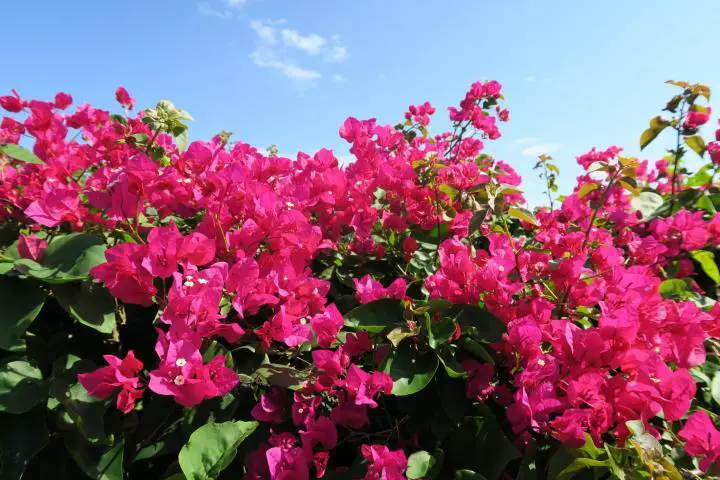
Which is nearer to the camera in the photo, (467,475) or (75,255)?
(467,475)

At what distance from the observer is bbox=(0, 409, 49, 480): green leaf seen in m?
0.98

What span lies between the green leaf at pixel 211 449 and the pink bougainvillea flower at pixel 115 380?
Result: 0.13 meters

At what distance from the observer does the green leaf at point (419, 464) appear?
3.07 ft

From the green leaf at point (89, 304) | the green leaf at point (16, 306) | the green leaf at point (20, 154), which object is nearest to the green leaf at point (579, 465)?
the green leaf at point (89, 304)

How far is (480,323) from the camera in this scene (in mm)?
1075

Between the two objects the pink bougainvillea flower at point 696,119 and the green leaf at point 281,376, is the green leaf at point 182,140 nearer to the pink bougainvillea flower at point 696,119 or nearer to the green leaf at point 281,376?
the green leaf at point 281,376

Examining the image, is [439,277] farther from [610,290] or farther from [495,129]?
[495,129]

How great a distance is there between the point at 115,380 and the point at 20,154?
3.02ft

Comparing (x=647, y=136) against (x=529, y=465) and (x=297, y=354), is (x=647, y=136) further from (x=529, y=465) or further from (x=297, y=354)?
(x=297, y=354)

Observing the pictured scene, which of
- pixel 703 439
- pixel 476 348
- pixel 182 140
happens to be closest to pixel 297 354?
pixel 476 348

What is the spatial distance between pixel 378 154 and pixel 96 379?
1209 millimetres

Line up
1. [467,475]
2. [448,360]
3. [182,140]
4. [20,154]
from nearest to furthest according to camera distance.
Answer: [467,475] → [448,360] → [20,154] → [182,140]

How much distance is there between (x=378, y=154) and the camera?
181 centimetres

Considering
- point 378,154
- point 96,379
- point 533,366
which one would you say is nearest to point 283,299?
point 96,379
